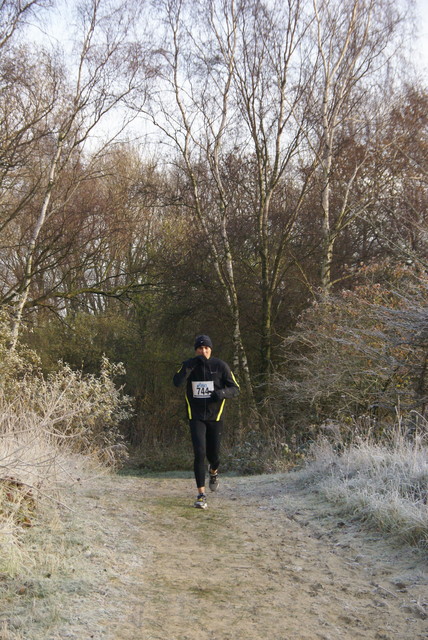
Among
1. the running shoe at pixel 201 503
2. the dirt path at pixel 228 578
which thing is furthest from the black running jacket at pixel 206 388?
the dirt path at pixel 228 578

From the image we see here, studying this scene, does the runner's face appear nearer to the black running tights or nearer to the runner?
the runner

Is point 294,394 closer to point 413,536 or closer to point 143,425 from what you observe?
point 413,536

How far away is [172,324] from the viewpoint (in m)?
19.2

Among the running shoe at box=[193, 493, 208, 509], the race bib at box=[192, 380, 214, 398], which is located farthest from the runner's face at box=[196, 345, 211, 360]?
the running shoe at box=[193, 493, 208, 509]

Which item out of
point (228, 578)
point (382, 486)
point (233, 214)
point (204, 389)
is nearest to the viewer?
point (228, 578)

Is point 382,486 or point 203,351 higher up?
point 203,351

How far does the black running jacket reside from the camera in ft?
25.5

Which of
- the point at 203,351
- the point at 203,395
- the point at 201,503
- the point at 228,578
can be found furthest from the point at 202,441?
the point at 228,578

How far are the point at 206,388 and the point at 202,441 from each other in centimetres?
64

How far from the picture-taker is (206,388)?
7.77 meters

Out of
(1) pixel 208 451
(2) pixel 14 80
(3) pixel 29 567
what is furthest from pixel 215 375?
(2) pixel 14 80

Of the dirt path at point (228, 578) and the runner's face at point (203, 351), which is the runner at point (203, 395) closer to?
the runner's face at point (203, 351)

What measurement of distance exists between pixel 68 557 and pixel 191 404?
123 inches

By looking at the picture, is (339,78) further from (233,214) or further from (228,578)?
(228,578)
